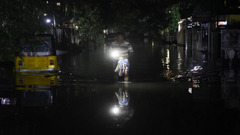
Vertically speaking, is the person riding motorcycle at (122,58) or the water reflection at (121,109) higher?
the person riding motorcycle at (122,58)

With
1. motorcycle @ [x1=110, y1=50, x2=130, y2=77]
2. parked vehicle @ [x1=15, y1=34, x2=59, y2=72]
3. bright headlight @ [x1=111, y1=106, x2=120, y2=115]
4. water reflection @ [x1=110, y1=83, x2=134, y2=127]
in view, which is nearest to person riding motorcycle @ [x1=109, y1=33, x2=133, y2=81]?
motorcycle @ [x1=110, y1=50, x2=130, y2=77]

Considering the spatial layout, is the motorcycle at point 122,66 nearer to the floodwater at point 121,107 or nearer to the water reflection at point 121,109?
the floodwater at point 121,107

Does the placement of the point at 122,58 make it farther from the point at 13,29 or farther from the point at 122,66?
the point at 13,29

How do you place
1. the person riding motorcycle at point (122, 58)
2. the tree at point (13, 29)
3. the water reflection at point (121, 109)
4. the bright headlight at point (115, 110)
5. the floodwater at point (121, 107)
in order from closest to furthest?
the floodwater at point (121, 107)
the water reflection at point (121, 109)
the tree at point (13, 29)
the bright headlight at point (115, 110)
the person riding motorcycle at point (122, 58)

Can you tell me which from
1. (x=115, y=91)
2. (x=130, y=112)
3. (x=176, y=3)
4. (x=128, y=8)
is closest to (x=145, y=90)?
(x=115, y=91)

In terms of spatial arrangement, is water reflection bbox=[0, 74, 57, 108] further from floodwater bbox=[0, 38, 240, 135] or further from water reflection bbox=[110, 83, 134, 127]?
water reflection bbox=[110, 83, 134, 127]

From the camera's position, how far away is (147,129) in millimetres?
7879

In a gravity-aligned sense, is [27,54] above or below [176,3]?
below

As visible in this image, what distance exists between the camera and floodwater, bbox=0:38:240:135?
8.05 metres

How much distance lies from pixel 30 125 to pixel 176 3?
21.5 meters

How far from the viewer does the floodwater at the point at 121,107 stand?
805cm

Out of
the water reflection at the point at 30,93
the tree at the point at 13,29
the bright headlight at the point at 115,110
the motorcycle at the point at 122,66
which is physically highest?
the tree at the point at 13,29

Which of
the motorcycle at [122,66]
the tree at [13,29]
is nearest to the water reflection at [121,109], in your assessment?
the tree at [13,29]

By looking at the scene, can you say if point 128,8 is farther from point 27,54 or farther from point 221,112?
point 221,112
